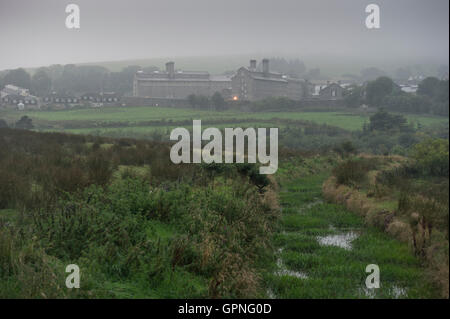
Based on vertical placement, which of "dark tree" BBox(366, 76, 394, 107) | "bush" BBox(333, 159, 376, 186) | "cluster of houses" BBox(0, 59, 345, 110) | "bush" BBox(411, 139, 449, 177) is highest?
"cluster of houses" BBox(0, 59, 345, 110)

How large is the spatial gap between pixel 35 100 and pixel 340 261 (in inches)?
2702

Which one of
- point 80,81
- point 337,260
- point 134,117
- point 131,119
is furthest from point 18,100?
point 337,260

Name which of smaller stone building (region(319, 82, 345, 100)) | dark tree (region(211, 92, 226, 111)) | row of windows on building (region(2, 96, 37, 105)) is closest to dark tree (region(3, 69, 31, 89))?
row of windows on building (region(2, 96, 37, 105))

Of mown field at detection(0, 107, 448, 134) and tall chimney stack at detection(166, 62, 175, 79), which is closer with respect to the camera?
mown field at detection(0, 107, 448, 134)

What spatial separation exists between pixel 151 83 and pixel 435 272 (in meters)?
96.6

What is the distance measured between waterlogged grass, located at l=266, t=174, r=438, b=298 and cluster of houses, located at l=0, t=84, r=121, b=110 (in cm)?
4730

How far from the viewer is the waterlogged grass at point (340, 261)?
581 cm

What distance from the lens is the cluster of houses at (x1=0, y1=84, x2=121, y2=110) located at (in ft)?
181

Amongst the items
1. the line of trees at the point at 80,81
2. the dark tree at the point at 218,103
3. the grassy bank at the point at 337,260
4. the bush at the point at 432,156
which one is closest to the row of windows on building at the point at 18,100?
the line of trees at the point at 80,81

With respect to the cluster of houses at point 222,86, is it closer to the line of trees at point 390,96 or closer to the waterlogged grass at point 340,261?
the line of trees at point 390,96

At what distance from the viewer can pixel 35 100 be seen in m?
67.2

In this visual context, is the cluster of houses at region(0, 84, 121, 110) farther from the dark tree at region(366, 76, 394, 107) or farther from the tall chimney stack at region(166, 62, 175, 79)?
the dark tree at region(366, 76, 394, 107)

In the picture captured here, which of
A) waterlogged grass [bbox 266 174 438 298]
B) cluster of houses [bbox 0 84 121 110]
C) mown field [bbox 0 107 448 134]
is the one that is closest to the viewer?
waterlogged grass [bbox 266 174 438 298]

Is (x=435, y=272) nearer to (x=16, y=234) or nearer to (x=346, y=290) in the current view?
(x=346, y=290)
